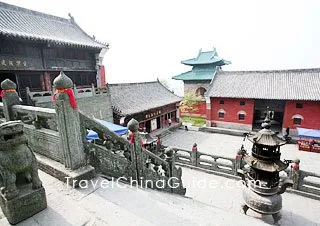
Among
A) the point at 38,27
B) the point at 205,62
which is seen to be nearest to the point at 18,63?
the point at 38,27

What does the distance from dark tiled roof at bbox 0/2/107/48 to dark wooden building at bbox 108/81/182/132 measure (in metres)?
4.83

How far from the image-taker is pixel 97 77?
1817cm

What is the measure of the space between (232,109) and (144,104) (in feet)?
34.8

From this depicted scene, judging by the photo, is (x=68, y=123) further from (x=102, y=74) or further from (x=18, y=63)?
(x=102, y=74)

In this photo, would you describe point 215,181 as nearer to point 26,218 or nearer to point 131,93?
point 26,218

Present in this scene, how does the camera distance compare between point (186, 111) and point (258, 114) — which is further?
point (186, 111)

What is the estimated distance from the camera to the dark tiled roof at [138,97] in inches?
638

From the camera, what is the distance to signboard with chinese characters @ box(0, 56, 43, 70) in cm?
1155

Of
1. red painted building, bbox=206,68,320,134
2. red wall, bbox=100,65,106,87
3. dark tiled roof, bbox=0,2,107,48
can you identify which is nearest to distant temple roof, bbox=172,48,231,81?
red painted building, bbox=206,68,320,134

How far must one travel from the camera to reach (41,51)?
1341cm

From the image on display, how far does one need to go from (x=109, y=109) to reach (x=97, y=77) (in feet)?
16.6

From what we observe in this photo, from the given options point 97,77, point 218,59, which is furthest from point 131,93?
point 218,59

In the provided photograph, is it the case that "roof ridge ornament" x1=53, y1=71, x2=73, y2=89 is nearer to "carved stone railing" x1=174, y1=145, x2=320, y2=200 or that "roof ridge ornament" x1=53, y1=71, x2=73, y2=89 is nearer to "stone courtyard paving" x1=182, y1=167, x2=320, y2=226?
"stone courtyard paving" x1=182, y1=167, x2=320, y2=226

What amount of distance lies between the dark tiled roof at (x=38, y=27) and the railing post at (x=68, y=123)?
1059 cm
